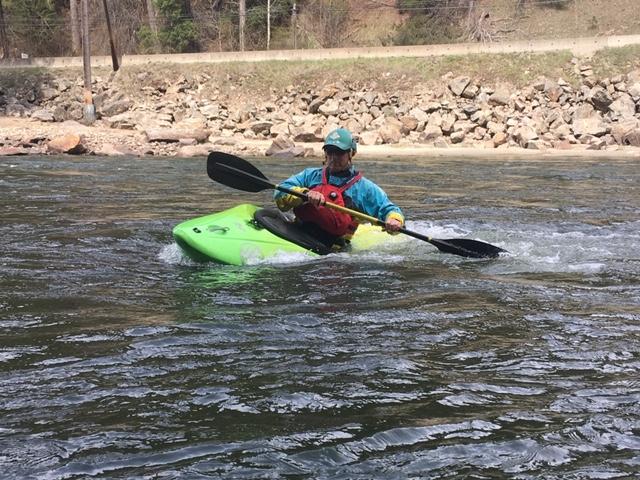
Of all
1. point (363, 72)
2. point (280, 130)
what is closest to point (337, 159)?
point (280, 130)

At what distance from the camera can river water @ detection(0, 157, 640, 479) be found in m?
2.29

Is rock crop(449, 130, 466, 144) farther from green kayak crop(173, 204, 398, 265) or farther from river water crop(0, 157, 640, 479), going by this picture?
green kayak crop(173, 204, 398, 265)

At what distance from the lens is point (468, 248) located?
579 cm

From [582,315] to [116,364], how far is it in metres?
2.37

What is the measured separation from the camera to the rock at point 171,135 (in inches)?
718

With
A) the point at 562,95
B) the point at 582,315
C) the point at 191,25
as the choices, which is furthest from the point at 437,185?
the point at 191,25

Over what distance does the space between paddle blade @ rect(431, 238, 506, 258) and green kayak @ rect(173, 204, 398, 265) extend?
2.91 feet

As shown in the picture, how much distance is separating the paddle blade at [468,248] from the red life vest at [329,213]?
701 millimetres

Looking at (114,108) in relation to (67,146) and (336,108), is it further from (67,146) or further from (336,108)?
(67,146)

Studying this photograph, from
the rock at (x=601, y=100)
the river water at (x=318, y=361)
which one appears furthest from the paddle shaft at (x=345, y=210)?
the rock at (x=601, y=100)

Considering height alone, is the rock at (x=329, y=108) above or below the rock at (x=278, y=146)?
above

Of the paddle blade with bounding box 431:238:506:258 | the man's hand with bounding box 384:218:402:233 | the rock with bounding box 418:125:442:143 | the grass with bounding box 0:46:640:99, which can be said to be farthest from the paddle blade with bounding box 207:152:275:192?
the grass with bounding box 0:46:640:99

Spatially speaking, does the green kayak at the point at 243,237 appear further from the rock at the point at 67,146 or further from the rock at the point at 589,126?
the rock at the point at 589,126

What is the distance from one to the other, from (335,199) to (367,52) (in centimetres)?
2326
